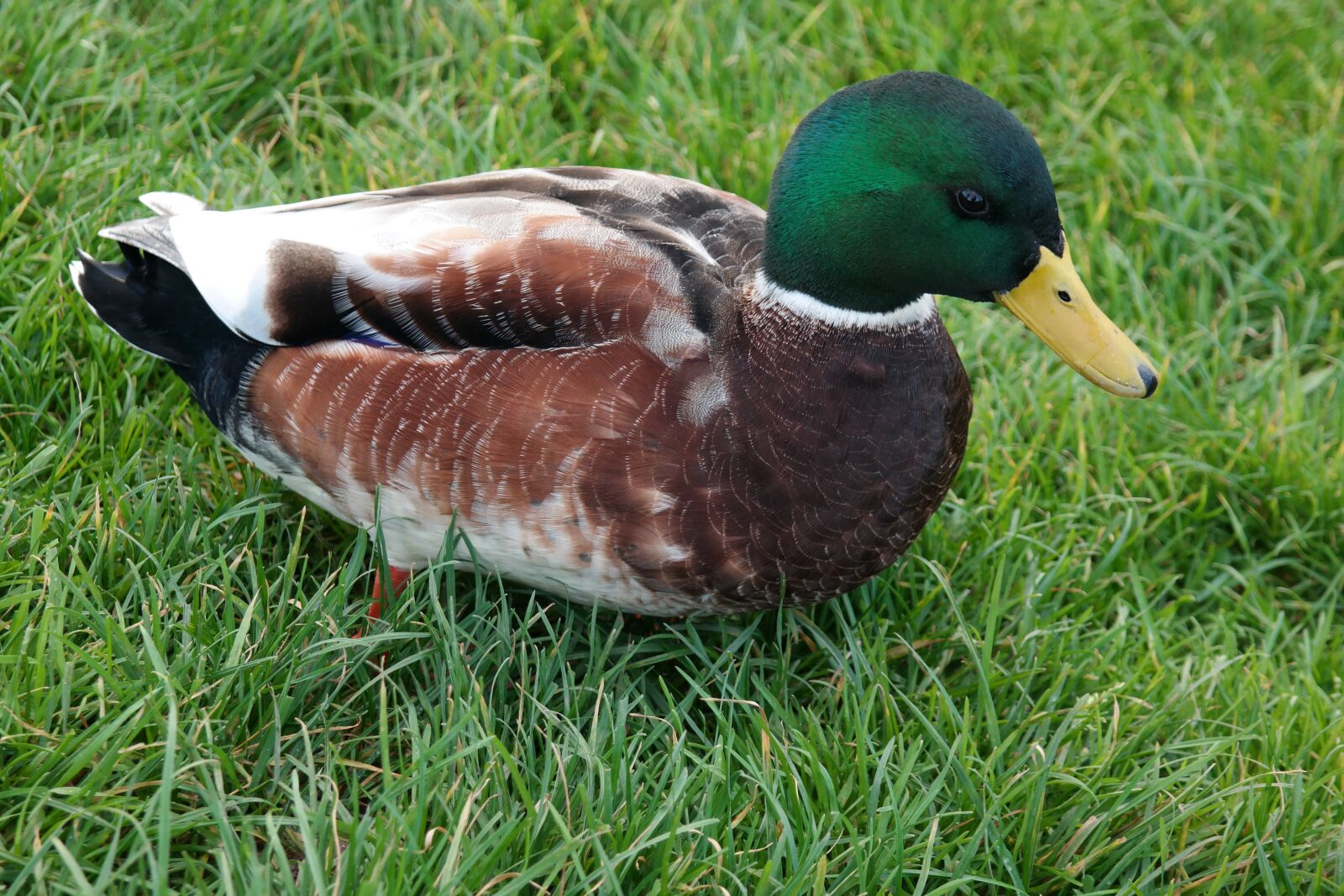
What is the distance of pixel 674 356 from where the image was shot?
105 inches

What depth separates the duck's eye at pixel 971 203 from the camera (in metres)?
2.57

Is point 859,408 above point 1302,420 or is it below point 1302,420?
above

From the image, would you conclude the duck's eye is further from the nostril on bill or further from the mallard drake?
the nostril on bill

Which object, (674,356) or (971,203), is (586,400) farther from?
(971,203)

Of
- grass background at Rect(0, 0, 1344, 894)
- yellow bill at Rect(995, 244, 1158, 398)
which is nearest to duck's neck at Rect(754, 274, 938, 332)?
yellow bill at Rect(995, 244, 1158, 398)

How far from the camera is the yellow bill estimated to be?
8.87 feet

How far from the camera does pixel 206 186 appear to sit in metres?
3.82

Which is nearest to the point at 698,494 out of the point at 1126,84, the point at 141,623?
the point at 141,623

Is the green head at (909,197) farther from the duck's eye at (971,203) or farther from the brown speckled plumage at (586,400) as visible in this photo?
the brown speckled plumage at (586,400)

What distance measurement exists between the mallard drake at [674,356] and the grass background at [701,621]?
9.7 inches

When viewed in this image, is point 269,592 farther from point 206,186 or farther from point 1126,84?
point 1126,84

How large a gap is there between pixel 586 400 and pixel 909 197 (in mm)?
715

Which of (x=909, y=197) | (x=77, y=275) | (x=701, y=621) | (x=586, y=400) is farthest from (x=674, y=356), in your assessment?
(x=77, y=275)

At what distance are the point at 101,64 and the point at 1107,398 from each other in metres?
3.00
